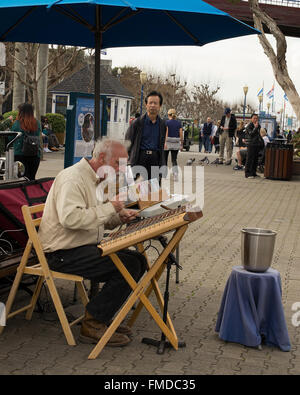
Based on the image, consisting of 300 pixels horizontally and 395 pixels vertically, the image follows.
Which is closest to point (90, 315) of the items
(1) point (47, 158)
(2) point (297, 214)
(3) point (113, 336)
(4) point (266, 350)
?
(3) point (113, 336)

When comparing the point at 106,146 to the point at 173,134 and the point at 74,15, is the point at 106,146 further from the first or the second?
the point at 173,134

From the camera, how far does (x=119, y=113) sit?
61031 mm

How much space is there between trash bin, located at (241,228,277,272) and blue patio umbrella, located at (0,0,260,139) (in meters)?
1.83

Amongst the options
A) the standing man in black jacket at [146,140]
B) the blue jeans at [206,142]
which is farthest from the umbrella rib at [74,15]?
the blue jeans at [206,142]

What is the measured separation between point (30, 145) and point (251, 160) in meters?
11.7

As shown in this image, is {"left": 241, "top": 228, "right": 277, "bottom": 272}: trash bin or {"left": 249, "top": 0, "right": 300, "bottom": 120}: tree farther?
{"left": 249, "top": 0, "right": 300, "bottom": 120}: tree

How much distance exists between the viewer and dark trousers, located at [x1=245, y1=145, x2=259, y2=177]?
65.8 ft

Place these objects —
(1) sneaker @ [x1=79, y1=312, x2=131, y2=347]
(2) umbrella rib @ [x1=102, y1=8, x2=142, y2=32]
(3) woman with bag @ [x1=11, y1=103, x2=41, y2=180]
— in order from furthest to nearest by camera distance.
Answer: (3) woman with bag @ [x1=11, y1=103, x2=41, y2=180], (2) umbrella rib @ [x1=102, y1=8, x2=142, y2=32], (1) sneaker @ [x1=79, y1=312, x2=131, y2=347]

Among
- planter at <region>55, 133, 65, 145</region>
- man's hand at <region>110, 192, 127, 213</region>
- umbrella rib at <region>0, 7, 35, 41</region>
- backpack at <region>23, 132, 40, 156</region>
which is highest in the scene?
umbrella rib at <region>0, 7, 35, 41</region>

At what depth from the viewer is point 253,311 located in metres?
5.05

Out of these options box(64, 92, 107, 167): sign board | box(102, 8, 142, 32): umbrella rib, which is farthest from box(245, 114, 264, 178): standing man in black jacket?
box(102, 8, 142, 32): umbrella rib

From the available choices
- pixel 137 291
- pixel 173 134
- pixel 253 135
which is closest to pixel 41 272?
pixel 137 291

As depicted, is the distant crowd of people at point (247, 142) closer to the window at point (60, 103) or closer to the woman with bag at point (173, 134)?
the woman with bag at point (173, 134)

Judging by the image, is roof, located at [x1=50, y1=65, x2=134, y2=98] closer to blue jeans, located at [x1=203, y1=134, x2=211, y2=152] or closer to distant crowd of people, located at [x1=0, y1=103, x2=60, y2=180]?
blue jeans, located at [x1=203, y1=134, x2=211, y2=152]
